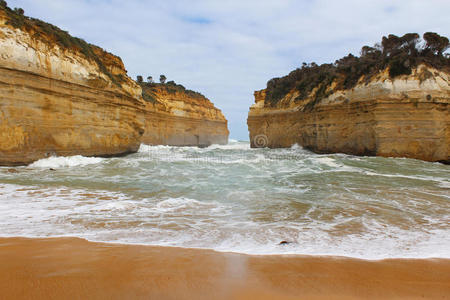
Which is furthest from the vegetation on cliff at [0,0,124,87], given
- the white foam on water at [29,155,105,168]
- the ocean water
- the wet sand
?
the wet sand

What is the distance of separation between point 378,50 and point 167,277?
1809cm

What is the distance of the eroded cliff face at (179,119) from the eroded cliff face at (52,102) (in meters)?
12.7

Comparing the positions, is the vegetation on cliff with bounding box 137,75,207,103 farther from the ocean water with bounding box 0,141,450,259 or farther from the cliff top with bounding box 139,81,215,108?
the ocean water with bounding box 0,141,450,259

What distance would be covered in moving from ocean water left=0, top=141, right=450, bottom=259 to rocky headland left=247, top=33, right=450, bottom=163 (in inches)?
217

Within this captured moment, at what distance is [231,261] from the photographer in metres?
2.15

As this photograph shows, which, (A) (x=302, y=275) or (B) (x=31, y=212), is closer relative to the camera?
(A) (x=302, y=275)

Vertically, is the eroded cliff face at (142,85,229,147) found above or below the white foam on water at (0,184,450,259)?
above

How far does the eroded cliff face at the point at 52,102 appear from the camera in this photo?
7.93 m

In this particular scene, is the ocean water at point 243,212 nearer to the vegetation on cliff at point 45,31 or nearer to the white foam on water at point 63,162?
the white foam on water at point 63,162

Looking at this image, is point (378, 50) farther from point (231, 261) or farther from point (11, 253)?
point (11, 253)

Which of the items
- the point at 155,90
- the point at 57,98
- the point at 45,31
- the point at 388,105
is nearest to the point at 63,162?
the point at 57,98

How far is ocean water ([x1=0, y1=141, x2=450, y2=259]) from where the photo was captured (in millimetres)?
2617

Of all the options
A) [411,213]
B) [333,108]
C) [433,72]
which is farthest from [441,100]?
[411,213]

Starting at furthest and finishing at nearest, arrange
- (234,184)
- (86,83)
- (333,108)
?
(333,108) < (86,83) < (234,184)
